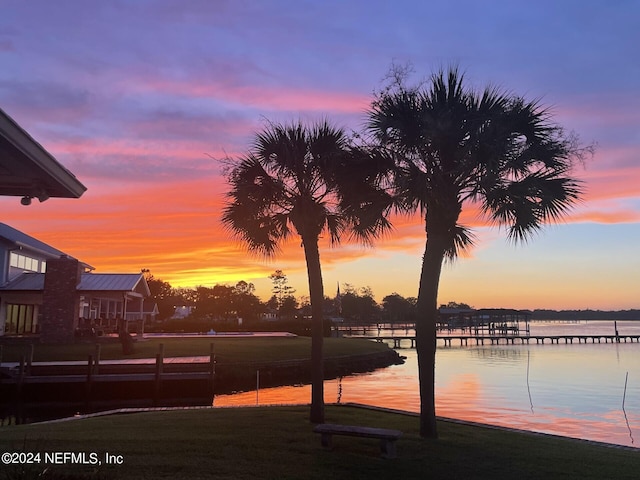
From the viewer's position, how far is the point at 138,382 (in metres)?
28.1

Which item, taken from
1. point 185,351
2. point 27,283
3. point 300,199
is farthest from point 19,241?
point 300,199

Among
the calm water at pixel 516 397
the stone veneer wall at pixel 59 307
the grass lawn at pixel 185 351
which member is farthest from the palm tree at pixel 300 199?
the stone veneer wall at pixel 59 307

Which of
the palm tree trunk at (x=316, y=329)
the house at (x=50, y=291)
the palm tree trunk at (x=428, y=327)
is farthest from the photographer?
the house at (x=50, y=291)

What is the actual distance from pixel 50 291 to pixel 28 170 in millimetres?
34396

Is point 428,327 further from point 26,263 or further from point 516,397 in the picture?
point 26,263

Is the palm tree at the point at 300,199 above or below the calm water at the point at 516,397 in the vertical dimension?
above

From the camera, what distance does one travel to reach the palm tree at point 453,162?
12492 millimetres

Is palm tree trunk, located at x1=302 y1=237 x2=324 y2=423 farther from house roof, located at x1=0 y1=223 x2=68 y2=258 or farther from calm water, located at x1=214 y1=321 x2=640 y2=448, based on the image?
house roof, located at x1=0 y1=223 x2=68 y2=258

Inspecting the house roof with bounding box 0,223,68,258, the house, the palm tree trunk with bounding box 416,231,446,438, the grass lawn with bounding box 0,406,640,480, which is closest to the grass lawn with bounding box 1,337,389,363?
the house

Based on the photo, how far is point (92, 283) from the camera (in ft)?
134

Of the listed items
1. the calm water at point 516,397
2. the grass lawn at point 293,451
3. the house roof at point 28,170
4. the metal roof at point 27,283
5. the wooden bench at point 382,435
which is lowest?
the calm water at point 516,397

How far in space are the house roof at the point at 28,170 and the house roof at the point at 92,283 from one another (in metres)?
33.9

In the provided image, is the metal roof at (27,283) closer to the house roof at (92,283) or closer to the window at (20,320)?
the house roof at (92,283)

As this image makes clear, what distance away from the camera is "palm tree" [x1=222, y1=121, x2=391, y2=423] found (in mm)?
14922
